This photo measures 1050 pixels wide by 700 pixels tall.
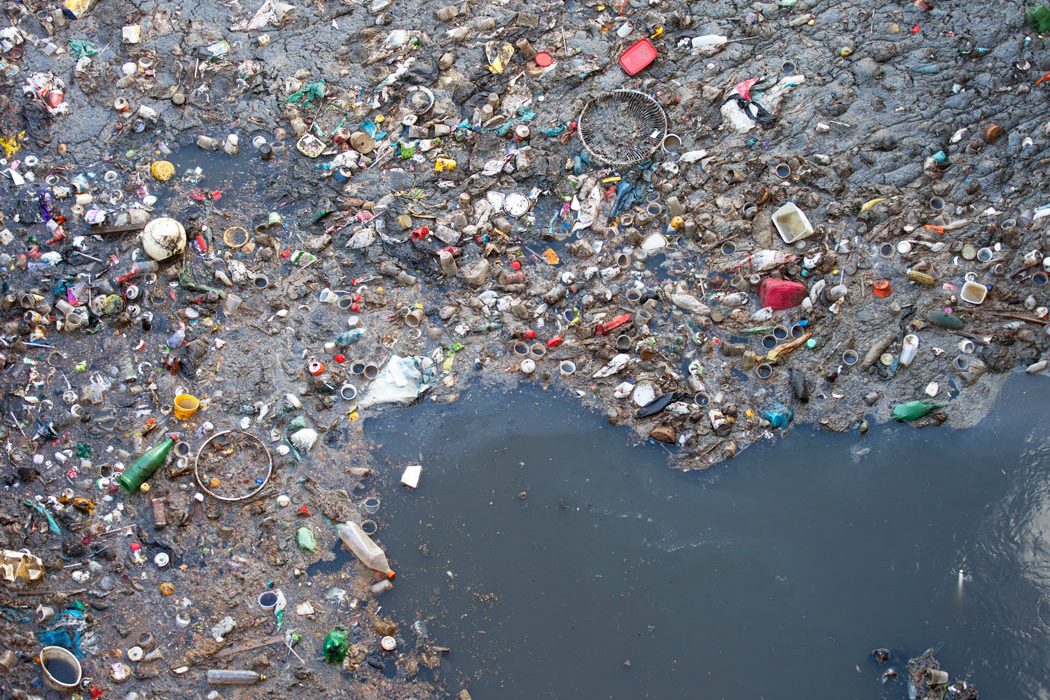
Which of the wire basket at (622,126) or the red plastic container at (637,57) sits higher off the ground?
the red plastic container at (637,57)

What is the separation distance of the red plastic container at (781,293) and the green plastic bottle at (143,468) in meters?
4.60

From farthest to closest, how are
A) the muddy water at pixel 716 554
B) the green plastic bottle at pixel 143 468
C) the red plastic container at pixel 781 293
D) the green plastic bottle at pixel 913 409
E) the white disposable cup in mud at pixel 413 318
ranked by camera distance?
the white disposable cup in mud at pixel 413 318 → the red plastic container at pixel 781 293 → the green plastic bottle at pixel 913 409 → the green plastic bottle at pixel 143 468 → the muddy water at pixel 716 554

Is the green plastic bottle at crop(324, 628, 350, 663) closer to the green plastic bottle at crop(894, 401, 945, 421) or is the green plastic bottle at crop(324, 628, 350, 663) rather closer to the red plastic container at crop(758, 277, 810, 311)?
the red plastic container at crop(758, 277, 810, 311)

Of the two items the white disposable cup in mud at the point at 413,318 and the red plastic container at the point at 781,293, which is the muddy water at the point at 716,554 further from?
the red plastic container at the point at 781,293

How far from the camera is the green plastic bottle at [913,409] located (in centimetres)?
610

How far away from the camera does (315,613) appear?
5.70 meters

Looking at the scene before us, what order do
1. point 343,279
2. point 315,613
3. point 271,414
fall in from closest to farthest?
point 315,613 < point 271,414 < point 343,279

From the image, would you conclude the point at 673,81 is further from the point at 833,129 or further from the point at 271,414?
the point at 271,414

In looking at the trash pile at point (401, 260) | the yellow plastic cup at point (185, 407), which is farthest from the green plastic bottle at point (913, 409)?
the yellow plastic cup at point (185, 407)

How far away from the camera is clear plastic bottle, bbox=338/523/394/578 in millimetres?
5781

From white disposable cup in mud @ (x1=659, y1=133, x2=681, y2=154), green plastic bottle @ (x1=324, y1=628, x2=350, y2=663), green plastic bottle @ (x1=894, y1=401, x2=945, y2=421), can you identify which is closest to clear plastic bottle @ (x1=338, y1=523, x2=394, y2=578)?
green plastic bottle @ (x1=324, y1=628, x2=350, y2=663)

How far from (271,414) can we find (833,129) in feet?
16.5

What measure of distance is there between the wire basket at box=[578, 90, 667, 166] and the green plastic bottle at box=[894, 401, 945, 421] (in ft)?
9.27

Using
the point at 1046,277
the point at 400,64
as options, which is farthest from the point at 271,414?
the point at 1046,277
